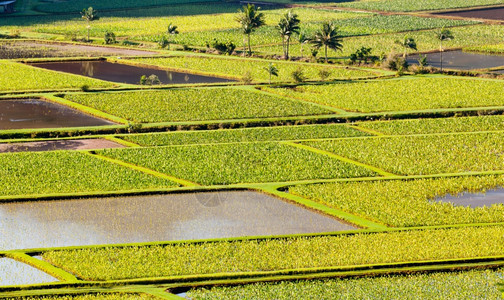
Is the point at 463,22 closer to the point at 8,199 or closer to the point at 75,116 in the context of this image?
the point at 75,116


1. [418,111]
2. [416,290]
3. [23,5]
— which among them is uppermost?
[23,5]

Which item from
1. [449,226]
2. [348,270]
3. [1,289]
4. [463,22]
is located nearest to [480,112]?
[449,226]

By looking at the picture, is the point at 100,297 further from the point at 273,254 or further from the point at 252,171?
the point at 252,171

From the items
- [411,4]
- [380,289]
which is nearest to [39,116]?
[380,289]

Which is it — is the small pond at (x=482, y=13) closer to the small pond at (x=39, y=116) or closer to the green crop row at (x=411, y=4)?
the green crop row at (x=411, y=4)

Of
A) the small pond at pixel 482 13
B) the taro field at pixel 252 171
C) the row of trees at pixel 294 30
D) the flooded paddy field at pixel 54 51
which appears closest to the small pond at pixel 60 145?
the taro field at pixel 252 171
